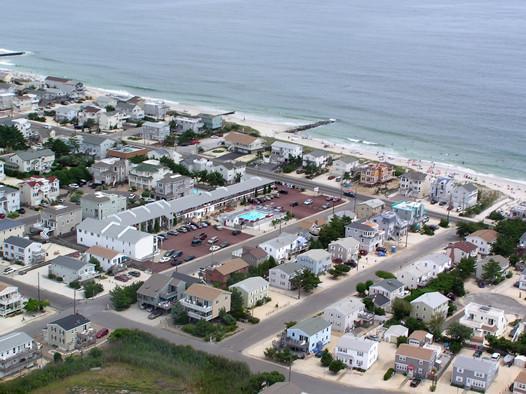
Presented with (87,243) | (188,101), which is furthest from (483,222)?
(188,101)

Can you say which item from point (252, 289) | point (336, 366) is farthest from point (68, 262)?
point (336, 366)

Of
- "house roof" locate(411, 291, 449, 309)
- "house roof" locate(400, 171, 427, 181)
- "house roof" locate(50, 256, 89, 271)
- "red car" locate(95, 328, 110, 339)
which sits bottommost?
"red car" locate(95, 328, 110, 339)

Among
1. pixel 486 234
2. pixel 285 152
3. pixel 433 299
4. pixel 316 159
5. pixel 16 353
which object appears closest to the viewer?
pixel 16 353

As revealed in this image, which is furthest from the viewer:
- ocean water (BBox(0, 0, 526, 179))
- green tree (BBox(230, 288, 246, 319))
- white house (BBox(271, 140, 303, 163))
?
ocean water (BBox(0, 0, 526, 179))

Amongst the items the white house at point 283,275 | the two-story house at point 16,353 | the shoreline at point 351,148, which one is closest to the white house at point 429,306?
the white house at point 283,275

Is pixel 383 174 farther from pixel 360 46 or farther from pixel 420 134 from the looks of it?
pixel 360 46

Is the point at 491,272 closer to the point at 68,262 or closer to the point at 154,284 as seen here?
the point at 154,284

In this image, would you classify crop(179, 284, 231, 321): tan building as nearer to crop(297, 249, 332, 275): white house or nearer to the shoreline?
crop(297, 249, 332, 275): white house

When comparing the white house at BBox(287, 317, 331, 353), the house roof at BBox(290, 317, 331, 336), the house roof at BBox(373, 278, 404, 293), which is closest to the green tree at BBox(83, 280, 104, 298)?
the white house at BBox(287, 317, 331, 353)
